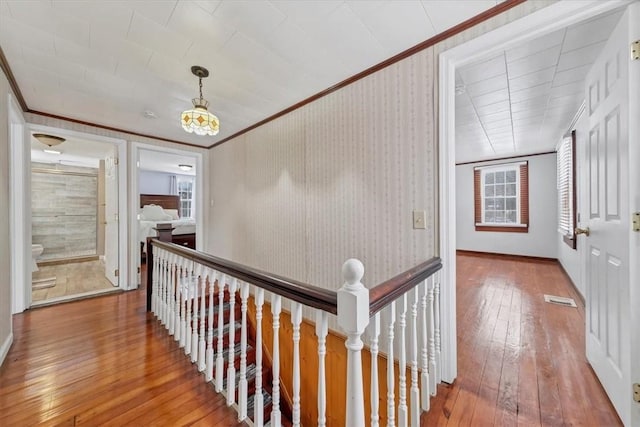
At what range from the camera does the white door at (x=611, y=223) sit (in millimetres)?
1200

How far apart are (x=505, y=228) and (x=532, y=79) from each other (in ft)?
13.6

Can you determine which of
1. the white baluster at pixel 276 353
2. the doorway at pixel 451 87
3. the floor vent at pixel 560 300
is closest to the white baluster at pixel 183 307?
the white baluster at pixel 276 353

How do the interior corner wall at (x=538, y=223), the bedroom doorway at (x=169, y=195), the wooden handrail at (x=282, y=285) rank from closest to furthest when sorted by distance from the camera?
the wooden handrail at (x=282, y=285) < the interior corner wall at (x=538, y=223) < the bedroom doorway at (x=169, y=195)

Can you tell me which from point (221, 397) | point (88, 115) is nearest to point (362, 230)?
point (221, 397)

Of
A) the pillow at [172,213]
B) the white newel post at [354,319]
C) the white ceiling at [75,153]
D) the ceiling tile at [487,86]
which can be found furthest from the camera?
the pillow at [172,213]

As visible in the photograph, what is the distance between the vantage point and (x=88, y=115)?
299 centimetres

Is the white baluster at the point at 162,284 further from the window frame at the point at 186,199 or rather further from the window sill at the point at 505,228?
the window frame at the point at 186,199

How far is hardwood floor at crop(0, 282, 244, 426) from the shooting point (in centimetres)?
135

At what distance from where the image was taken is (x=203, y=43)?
1.75 m

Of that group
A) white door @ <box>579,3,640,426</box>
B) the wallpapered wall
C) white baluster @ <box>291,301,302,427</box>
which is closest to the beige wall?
the wallpapered wall

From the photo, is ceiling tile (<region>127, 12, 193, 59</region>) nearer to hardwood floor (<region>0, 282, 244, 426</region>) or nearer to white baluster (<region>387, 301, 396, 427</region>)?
white baluster (<region>387, 301, 396, 427</region>)

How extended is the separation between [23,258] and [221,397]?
2.93 meters

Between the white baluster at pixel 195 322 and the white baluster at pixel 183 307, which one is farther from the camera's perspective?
the white baluster at pixel 183 307

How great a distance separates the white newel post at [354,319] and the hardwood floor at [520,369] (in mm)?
770
